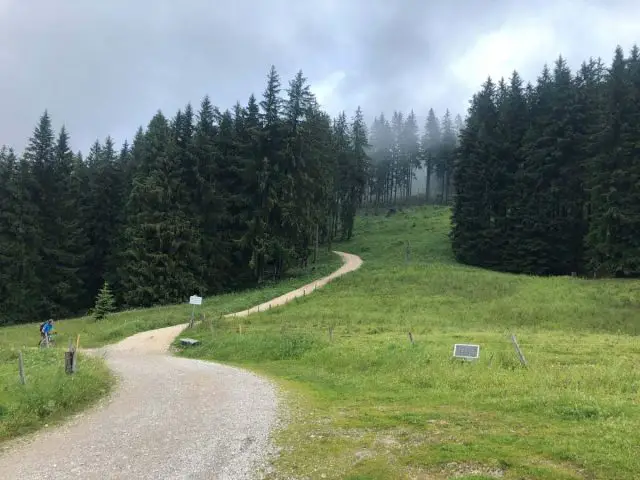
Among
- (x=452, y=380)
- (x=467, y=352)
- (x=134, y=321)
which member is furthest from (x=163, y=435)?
(x=134, y=321)

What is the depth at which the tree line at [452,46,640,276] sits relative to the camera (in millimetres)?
44000

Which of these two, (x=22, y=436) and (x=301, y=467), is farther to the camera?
(x=22, y=436)

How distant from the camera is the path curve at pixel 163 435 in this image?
935cm

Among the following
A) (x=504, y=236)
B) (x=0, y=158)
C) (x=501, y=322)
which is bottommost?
(x=501, y=322)

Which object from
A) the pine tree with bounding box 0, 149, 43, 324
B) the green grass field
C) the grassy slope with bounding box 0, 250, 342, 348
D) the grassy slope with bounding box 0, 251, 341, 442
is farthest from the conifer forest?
the green grass field

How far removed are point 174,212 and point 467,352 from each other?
4007 centimetres

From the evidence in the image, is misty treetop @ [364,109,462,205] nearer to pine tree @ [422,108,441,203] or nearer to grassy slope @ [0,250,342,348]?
pine tree @ [422,108,441,203]

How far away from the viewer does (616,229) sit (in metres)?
43.0

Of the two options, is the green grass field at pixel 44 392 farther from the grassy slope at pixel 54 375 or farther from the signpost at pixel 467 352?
the signpost at pixel 467 352

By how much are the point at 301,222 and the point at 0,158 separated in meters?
38.5

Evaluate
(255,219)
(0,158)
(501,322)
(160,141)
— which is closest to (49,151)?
(0,158)

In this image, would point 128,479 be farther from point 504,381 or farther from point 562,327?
point 562,327

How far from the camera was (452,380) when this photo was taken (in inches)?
607

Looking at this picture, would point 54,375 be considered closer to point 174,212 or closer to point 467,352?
point 467,352
